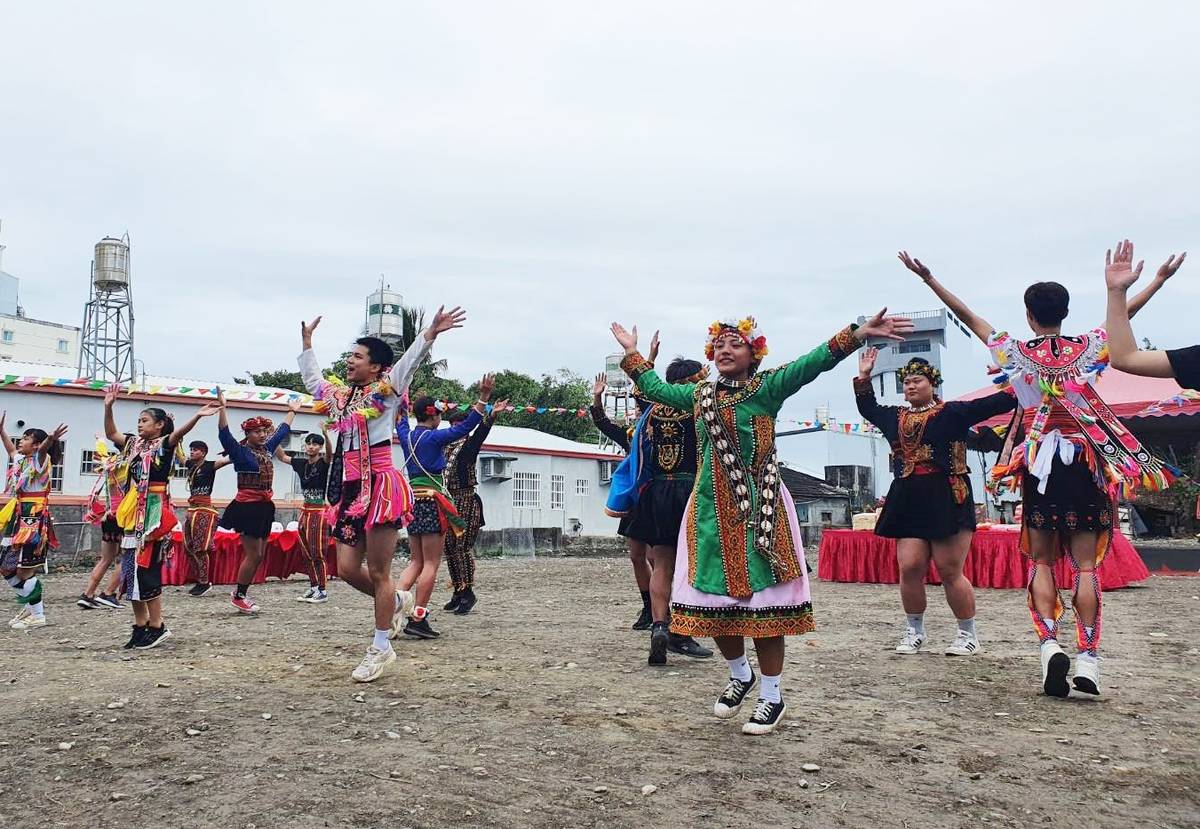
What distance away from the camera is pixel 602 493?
31125 mm

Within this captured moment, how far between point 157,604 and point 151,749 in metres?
3.24

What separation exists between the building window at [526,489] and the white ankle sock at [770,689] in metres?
24.8

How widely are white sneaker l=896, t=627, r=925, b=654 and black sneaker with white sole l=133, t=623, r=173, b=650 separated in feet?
17.1

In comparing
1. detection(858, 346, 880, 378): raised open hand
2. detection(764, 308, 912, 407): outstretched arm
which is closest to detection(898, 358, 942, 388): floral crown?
detection(858, 346, 880, 378): raised open hand

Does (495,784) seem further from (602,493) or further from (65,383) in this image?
(602,493)

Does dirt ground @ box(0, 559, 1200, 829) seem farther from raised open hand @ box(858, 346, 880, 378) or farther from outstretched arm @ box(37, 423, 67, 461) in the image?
outstretched arm @ box(37, 423, 67, 461)

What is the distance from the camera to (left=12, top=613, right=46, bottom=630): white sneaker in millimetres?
7667

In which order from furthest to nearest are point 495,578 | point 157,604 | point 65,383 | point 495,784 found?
point 65,383 < point 495,578 < point 157,604 < point 495,784

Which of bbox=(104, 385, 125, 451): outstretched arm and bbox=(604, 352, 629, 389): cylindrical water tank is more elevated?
bbox=(604, 352, 629, 389): cylindrical water tank

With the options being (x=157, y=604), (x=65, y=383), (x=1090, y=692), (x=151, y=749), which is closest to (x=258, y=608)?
(x=157, y=604)

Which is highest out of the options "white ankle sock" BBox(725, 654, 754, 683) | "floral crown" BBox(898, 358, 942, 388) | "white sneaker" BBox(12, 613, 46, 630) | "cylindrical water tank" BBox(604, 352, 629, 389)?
"cylindrical water tank" BBox(604, 352, 629, 389)

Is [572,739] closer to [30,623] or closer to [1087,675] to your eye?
[1087,675]

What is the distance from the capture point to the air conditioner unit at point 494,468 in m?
28.0

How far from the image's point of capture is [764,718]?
3891 millimetres
